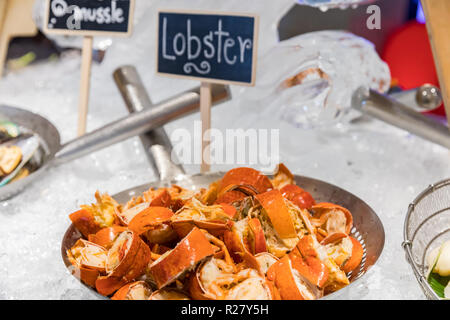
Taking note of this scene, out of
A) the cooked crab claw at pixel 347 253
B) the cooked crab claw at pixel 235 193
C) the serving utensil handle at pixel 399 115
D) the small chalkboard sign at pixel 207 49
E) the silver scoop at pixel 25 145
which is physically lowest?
the silver scoop at pixel 25 145

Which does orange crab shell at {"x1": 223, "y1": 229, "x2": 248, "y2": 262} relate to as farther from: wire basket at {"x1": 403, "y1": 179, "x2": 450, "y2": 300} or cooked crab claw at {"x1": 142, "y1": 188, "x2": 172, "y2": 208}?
wire basket at {"x1": 403, "y1": 179, "x2": 450, "y2": 300}

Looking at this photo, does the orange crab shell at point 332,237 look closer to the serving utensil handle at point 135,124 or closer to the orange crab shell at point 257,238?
the orange crab shell at point 257,238

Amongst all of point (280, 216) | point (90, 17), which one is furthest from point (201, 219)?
point (90, 17)

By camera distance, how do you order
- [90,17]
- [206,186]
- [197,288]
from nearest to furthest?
[197,288] → [206,186] → [90,17]

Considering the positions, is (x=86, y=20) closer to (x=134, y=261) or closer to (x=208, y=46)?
(x=208, y=46)

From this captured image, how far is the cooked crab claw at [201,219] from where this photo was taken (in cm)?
68

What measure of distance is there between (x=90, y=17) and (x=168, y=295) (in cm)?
86

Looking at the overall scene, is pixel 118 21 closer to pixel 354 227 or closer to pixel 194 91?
pixel 194 91

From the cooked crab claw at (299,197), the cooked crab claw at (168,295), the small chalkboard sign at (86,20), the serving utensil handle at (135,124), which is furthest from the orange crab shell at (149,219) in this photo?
the small chalkboard sign at (86,20)

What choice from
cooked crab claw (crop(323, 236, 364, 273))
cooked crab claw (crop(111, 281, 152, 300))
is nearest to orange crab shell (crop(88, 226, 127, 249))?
cooked crab claw (crop(111, 281, 152, 300))

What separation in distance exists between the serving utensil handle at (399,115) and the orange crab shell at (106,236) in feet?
2.10

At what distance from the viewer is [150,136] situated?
1.14 metres

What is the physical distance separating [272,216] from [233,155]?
0.45 m

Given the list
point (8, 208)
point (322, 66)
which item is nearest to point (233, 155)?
point (322, 66)
